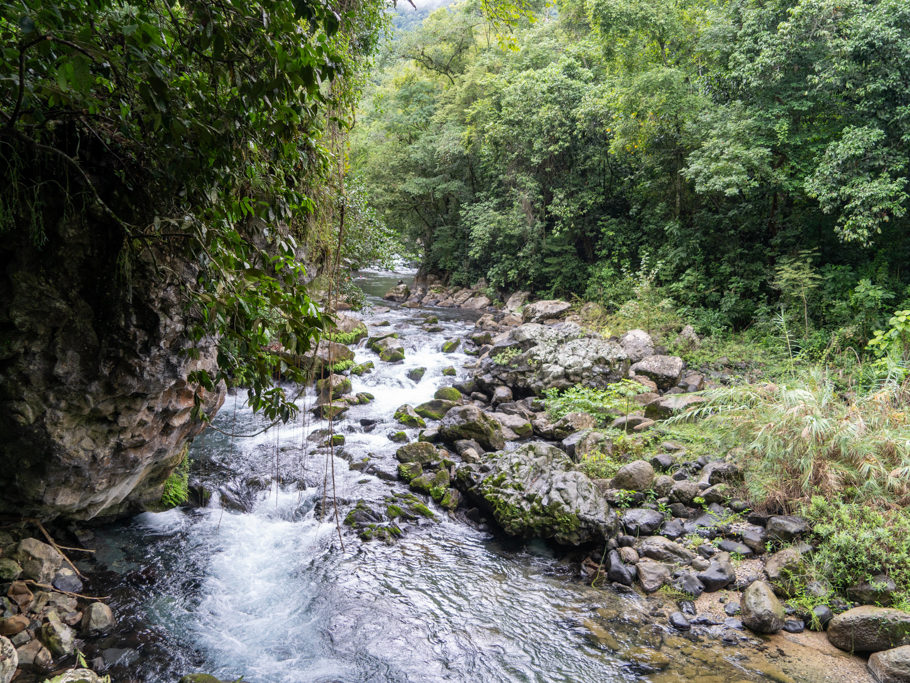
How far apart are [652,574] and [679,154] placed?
39.2 ft

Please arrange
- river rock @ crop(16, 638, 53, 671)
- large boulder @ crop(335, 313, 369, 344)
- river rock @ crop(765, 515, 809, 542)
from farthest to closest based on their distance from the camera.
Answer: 1. large boulder @ crop(335, 313, 369, 344)
2. river rock @ crop(765, 515, 809, 542)
3. river rock @ crop(16, 638, 53, 671)

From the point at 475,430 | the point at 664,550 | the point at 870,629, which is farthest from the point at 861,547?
the point at 475,430

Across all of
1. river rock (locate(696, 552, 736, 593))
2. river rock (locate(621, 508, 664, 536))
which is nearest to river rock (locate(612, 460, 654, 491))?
river rock (locate(621, 508, 664, 536))

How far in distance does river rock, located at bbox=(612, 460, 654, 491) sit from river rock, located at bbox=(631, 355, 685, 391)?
12.1 ft

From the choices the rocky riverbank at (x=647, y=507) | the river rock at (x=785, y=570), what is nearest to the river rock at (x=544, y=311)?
the rocky riverbank at (x=647, y=507)

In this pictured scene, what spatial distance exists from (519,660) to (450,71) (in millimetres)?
24029

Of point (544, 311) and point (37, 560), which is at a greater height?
point (544, 311)

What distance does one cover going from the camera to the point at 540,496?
5.78 meters

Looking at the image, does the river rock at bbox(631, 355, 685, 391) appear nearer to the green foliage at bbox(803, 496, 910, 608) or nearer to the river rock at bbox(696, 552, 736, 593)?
the green foliage at bbox(803, 496, 910, 608)

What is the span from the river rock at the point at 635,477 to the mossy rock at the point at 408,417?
3.78 metres

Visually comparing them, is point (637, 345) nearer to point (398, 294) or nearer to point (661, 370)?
point (661, 370)

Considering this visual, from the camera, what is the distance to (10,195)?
2627mm

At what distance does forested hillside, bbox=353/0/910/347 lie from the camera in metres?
9.04

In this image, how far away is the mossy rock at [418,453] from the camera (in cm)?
738
